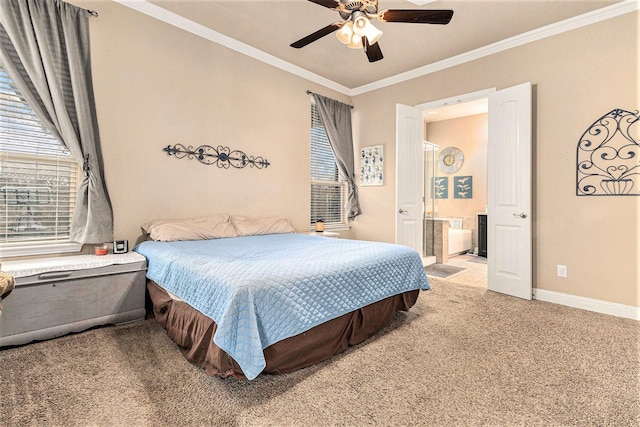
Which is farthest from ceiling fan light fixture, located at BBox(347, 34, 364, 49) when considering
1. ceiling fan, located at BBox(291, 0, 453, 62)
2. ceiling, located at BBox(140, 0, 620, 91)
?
ceiling, located at BBox(140, 0, 620, 91)

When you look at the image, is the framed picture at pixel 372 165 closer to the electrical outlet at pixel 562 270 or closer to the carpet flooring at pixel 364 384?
the electrical outlet at pixel 562 270

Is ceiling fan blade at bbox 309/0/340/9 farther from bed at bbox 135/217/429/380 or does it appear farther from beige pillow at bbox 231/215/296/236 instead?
beige pillow at bbox 231/215/296/236

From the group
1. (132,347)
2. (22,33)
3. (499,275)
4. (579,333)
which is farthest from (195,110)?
(579,333)

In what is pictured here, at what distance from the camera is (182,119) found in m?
3.28

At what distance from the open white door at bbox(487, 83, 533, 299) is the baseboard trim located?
6.6 inches

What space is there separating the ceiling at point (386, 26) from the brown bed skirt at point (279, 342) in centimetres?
268

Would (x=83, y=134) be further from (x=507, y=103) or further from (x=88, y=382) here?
(x=507, y=103)

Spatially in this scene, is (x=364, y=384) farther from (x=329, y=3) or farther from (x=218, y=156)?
(x=218, y=156)

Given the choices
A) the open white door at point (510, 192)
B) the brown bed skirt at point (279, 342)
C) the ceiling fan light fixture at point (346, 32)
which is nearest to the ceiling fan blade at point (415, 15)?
the ceiling fan light fixture at point (346, 32)

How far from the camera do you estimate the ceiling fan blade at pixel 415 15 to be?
2.14 m

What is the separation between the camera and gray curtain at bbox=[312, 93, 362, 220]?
465 cm

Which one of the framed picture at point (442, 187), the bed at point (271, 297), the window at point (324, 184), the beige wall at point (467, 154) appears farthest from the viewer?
the framed picture at point (442, 187)

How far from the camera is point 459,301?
326 centimetres

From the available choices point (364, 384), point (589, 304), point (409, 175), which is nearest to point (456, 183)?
point (409, 175)
